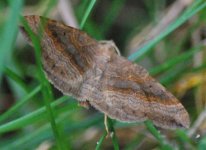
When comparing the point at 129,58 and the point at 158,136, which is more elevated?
the point at 129,58

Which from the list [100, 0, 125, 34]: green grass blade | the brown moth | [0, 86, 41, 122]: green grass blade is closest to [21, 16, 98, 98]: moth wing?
the brown moth

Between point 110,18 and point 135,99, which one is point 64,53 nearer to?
point 135,99

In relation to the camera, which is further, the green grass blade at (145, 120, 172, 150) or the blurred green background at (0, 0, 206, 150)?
the blurred green background at (0, 0, 206, 150)

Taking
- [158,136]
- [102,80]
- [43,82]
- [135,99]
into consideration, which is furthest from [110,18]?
[43,82]

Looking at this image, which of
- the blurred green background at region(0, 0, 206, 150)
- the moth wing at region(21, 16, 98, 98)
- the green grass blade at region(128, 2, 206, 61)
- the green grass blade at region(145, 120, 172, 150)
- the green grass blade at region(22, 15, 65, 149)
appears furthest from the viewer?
the blurred green background at region(0, 0, 206, 150)

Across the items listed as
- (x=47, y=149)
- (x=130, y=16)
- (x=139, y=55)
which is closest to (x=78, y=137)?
(x=47, y=149)

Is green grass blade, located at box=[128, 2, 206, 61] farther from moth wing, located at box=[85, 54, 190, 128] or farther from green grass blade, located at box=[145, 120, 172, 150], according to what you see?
green grass blade, located at box=[145, 120, 172, 150]

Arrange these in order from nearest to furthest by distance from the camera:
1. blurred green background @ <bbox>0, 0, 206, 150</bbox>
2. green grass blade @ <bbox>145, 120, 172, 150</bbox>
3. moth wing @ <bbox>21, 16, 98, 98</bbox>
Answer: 1. green grass blade @ <bbox>145, 120, 172, 150</bbox>
2. moth wing @ <bbox>21, 16, 98, 98</bbox>
3. blurred green background @ <bbox>0, 0, 206, 150</bbox>
